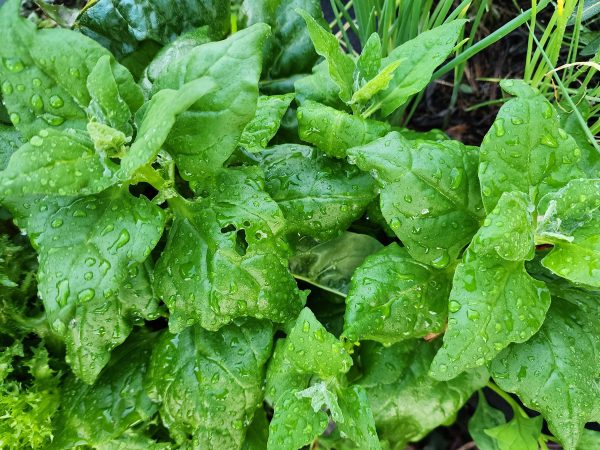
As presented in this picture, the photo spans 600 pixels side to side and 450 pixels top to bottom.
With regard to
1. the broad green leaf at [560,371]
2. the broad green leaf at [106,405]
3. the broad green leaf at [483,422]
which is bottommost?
the broad green leaf at [483,422]

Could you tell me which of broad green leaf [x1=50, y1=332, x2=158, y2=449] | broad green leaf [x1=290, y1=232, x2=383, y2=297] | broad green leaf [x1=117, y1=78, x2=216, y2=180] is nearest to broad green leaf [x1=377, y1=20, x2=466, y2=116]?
broad green leaf [x1=290, y1=232, x2=383, y2=297]

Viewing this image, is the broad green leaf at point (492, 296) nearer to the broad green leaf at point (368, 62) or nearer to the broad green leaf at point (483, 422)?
the broad green leaf at point (368, 62)

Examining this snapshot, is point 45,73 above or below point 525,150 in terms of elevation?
above

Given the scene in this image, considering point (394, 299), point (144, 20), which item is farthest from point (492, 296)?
point (144, 20)

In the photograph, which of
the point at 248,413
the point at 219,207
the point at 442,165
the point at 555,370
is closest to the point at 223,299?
the point at 219,207

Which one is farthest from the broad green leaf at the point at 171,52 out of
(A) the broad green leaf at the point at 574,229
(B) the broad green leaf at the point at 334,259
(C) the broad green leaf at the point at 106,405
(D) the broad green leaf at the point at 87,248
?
(A) the broad green leaf at the point at 574,229

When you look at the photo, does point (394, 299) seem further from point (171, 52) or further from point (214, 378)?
point (171, 52)
